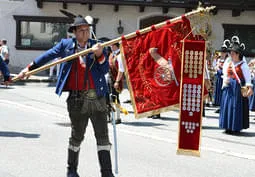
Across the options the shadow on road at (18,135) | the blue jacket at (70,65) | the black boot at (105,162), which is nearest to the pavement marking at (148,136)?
the shadow on road at (18,135)

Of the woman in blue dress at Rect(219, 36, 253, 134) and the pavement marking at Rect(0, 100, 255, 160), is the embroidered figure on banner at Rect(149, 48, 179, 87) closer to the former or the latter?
the pavement marking at Rect(0, 100, 255, 160)

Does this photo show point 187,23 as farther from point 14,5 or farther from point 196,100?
point 14,5

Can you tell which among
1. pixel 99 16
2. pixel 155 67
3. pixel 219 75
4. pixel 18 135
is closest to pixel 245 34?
pixel 99 16

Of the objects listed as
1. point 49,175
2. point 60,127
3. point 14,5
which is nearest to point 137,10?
point 14,5

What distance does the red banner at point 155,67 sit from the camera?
596cm

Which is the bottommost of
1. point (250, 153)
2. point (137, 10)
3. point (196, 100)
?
point (250, 153)

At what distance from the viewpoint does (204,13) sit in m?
5.63

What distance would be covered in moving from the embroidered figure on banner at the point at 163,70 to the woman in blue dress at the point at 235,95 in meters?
4.47

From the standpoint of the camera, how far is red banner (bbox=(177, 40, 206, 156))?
5891mm

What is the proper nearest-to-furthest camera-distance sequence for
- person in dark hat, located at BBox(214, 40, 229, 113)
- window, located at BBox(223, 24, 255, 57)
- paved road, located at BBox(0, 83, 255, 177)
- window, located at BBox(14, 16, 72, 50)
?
1. paved road, located at BBox(0, 83, 255, 177)
2. person in dark hat, located at BBox(214, 40, 229, 113)
3. window, located at BBox(14, 16, 72, 50)
4. window, located at BBox(223, 24, 255, 57)

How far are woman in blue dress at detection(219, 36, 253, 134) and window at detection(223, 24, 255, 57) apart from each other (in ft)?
53.8

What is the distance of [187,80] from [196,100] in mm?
249

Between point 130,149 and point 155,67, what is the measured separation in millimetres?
2782

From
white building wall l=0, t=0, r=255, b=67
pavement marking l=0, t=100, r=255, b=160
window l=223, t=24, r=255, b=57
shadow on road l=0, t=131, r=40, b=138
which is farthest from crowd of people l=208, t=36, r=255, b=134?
window l=223, t=24, r=255, b=57
